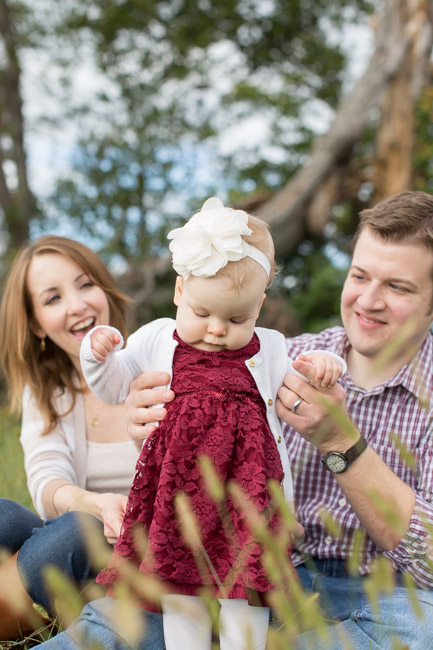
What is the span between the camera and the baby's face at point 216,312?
2.17 meters

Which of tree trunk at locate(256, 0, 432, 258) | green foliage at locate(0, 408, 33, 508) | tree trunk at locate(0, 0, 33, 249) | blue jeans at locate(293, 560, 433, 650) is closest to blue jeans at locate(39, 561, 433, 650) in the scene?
blue jeans at locate(293, 560, 433, 650)

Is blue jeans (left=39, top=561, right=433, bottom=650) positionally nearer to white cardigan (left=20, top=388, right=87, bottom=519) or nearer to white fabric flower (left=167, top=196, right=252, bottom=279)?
white cardigan (left=20, top=388, right=87, bottom=519)

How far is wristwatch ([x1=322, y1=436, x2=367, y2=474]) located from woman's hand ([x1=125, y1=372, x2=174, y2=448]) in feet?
2.06

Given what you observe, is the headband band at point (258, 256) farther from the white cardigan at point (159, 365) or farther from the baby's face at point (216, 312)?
the white cardigan at point (159, 365)

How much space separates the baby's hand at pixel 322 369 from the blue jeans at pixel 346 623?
66cm

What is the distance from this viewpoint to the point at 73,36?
11711mm

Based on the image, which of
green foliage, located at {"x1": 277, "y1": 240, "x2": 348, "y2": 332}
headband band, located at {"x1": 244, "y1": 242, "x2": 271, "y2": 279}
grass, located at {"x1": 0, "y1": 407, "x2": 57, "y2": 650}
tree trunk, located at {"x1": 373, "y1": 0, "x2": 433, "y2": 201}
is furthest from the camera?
green foliage, located at {"x1": 277, "y1": 240, "x2": 348, "y2": 332}

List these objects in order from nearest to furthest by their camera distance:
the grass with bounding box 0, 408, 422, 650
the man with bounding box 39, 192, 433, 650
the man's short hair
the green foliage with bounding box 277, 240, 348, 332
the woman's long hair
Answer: the grass with bounding box 0, 408, 422, 650, the man with bounding box 39, 192, 433, 650, the man's short hair, the woman's long hair, the green foliage with bounding box 277, 240, 348, 332

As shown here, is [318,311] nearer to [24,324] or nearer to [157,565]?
[24,324]

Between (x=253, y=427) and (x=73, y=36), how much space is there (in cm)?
1100

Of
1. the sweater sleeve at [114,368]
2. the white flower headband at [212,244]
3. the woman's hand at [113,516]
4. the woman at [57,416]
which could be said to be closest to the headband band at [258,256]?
the white flower headband at [212,244]

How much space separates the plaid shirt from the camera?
2812 mm

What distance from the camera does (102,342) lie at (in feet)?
7.53

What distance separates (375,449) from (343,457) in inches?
18.7
